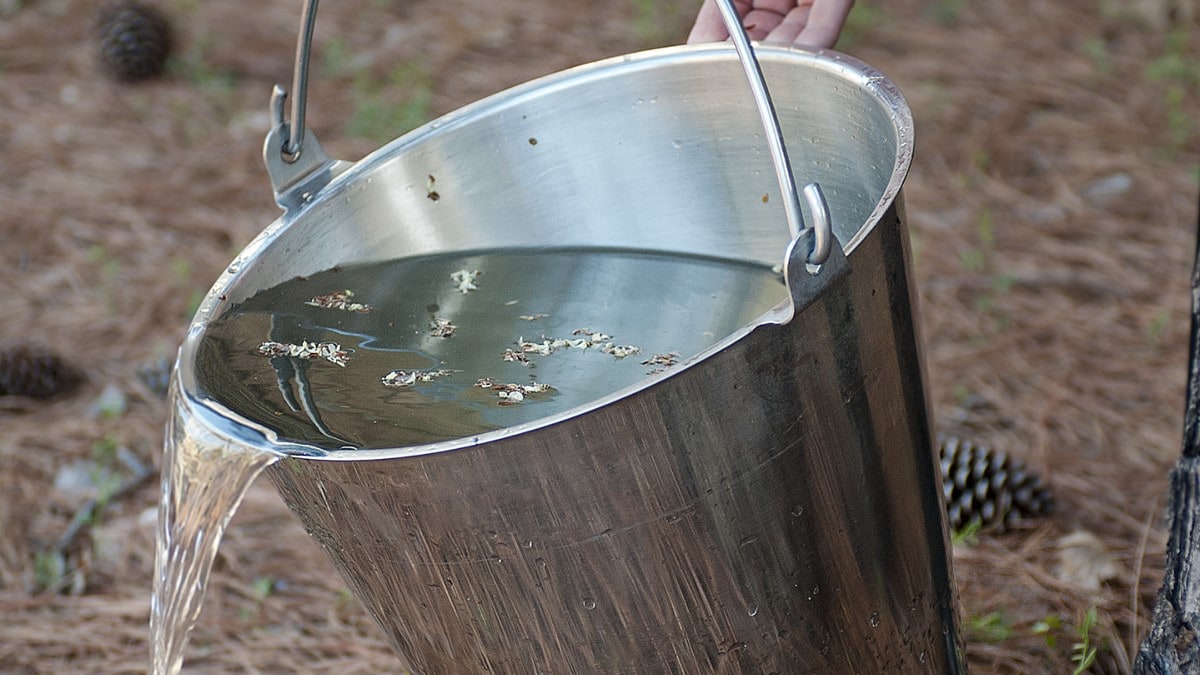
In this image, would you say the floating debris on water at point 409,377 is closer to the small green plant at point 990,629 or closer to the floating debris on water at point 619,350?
the floating debris on water at point 619,350

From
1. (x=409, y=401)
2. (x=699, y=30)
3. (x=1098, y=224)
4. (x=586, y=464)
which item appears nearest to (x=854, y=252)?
(x=586, y=464)

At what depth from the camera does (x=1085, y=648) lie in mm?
1101

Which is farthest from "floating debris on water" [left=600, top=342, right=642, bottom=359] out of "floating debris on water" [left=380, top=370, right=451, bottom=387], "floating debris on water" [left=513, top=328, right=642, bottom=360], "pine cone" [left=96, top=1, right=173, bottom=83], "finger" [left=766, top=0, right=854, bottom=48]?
"pine cone" [left=96, top=1, right=173, bottom=83]

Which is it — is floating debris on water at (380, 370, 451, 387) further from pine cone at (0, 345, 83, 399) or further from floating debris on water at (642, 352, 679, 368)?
pine cone at (0, 345, 83, 399)

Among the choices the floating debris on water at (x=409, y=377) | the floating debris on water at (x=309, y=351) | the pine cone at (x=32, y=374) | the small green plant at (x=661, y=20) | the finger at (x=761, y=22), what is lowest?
the pine cone at (x=32, y=374)

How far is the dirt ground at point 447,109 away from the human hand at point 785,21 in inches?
24.4

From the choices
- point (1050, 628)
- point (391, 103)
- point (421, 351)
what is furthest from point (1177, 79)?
point (421, 351)

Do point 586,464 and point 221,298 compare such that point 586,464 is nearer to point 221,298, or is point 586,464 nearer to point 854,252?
point 854,252

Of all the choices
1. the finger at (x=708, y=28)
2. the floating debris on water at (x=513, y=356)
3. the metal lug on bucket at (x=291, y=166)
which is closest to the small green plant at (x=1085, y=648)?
the floating debris on water at (x=513, y=356)

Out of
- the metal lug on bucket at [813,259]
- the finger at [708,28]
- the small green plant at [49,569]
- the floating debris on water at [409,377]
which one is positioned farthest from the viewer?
the small green plant at [49,569]

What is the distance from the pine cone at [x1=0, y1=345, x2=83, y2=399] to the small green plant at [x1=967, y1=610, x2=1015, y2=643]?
1.57m

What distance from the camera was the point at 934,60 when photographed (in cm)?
257

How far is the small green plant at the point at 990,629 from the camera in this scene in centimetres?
121

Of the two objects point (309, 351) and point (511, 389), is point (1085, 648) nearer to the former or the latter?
point (511, 389)
